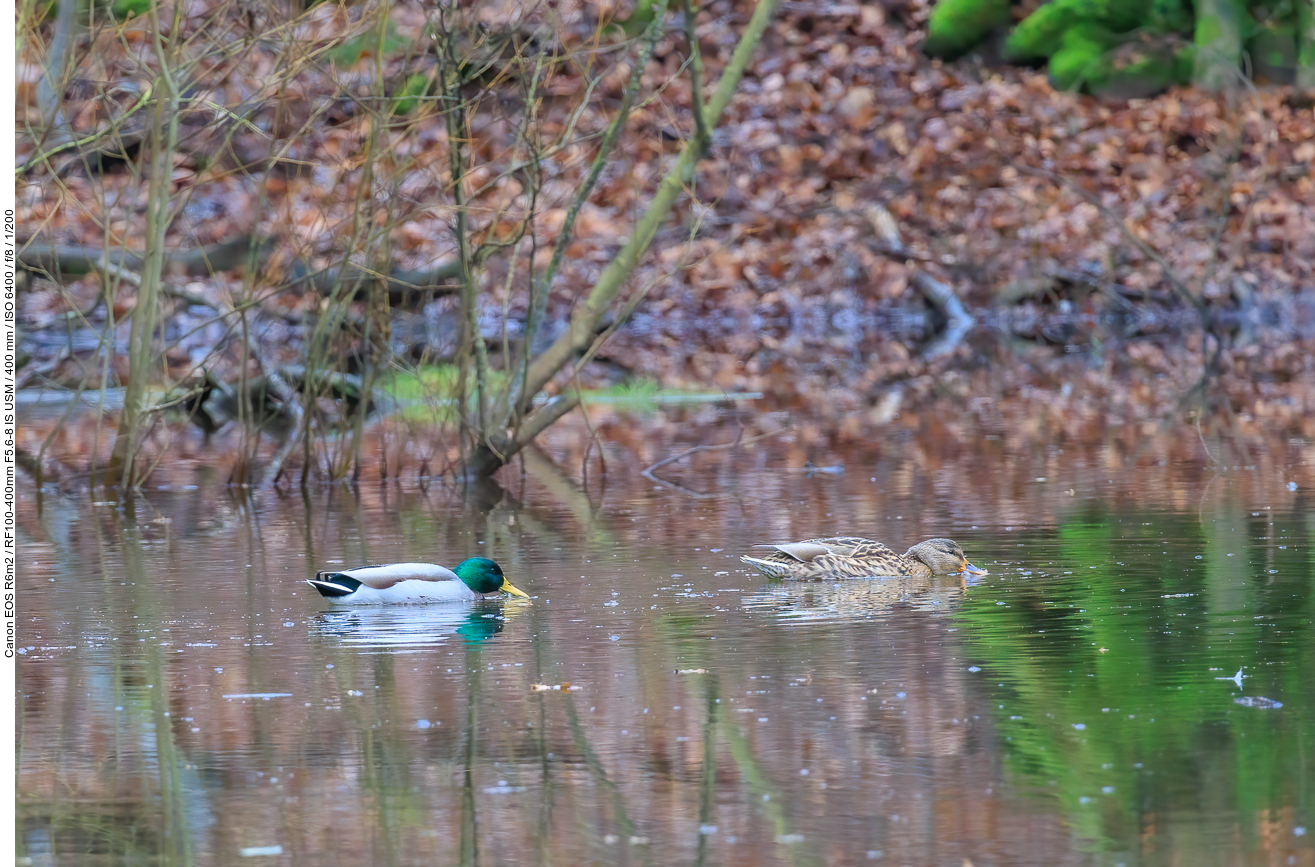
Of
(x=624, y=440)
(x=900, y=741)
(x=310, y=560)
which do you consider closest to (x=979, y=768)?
(x=900, y=741)

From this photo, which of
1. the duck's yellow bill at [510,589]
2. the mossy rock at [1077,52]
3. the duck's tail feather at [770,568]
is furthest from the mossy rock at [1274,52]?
the duck's yellow bill at [510,589]

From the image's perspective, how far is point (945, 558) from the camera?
30.1 feet

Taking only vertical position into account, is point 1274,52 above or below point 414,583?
above

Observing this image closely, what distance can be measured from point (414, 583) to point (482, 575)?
284mm

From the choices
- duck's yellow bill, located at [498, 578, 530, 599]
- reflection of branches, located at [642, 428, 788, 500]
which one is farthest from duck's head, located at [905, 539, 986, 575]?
reflection of branches, located at [642, 428, 788, 500]

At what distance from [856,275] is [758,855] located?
21412 millimetres

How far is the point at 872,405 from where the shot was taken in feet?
57.3

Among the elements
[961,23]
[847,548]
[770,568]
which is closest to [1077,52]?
[961,23]

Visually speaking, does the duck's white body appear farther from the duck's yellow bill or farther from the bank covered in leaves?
the bank covered in leaves

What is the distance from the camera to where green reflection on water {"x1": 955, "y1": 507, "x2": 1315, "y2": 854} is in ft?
18.0

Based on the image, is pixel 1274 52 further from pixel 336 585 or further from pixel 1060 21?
pixel 336 585

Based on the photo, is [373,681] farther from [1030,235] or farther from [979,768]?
[1030,235]

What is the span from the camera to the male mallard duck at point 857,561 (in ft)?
30.2

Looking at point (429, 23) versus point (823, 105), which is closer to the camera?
point (429, 23)
